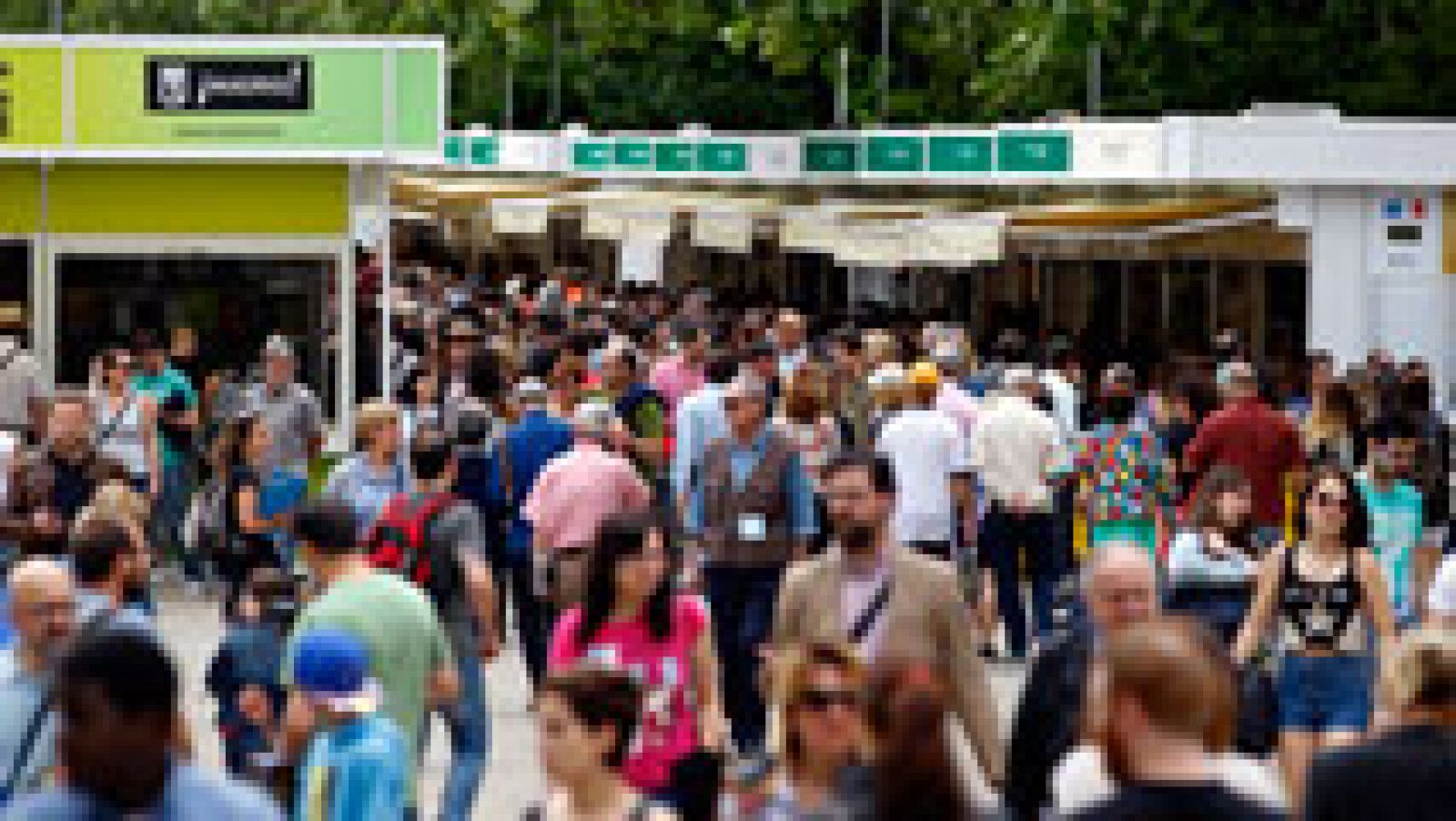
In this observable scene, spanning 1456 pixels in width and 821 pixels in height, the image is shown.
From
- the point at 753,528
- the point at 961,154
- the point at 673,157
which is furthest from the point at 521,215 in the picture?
the point at 753,528

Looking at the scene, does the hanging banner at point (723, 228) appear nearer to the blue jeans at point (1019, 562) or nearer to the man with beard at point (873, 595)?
the blue jeans at point (1019, 562)

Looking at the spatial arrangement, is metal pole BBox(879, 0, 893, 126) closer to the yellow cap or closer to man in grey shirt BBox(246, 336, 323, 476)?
man in grey shirt BBox(246, 336, 323, 476)

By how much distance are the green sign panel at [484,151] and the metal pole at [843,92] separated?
18.7ft

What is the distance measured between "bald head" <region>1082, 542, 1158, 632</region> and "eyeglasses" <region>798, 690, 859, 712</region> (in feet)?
5.83

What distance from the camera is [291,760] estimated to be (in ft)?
35.1

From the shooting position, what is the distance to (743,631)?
17.2 m

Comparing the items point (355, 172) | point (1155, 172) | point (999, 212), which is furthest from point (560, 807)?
point (999, 212)

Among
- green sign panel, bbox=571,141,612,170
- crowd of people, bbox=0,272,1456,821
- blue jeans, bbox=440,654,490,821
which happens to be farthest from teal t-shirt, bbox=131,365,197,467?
green sign panel, bbox=571,141,612,170

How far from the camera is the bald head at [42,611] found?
1085 centimetres

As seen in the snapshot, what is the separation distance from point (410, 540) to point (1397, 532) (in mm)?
3844

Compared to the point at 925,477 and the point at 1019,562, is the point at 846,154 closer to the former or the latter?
the point at 1019,562

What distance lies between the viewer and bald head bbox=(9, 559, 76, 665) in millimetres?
10852

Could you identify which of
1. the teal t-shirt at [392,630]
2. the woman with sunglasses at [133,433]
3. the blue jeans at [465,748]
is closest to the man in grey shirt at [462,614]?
the blue jeans at [465,748]

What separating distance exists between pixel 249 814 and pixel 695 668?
4.17 meters
